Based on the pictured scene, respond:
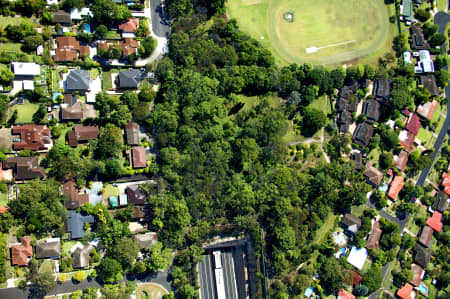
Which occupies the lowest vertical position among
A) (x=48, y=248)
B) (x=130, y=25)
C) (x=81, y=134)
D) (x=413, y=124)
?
(x=48, y=248)

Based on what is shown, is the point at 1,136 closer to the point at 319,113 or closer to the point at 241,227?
the point at 241,227

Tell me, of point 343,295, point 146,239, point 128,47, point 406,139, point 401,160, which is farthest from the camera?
point 406,139

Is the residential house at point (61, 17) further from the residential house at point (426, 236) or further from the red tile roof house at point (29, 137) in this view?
the residential house at point (426, 236)

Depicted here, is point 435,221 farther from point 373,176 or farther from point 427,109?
point 427,109

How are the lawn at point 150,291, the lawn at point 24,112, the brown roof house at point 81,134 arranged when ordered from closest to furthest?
the lawn at point 24,112
the brown roof house at point 81,134
the lawn at point 150,291

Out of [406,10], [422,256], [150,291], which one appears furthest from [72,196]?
[406,10]

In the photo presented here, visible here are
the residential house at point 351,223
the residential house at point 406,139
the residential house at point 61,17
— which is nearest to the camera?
the residential house at point 61,17

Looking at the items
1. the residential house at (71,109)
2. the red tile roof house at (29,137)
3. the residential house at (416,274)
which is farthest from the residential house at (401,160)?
the red tile roof house at (29,137)
